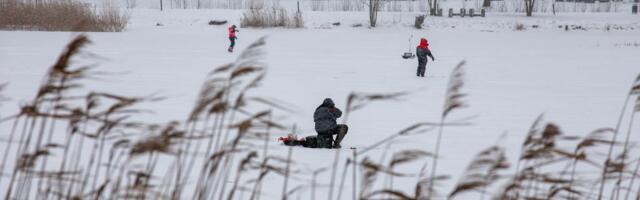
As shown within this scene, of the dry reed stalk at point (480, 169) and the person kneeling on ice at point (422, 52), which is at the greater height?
the dry reed stalk at point (480, 169)

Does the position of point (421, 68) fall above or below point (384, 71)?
above

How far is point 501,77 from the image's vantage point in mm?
18078

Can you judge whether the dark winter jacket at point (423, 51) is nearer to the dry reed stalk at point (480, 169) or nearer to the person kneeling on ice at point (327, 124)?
the person kneeling on ice at point (327, 124)

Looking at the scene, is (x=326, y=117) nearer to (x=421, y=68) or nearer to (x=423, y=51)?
(x=423, y=51)

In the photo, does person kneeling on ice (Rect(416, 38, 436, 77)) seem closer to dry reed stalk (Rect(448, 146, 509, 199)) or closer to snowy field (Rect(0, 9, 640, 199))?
snowy field (Rect(0, 9, 640, 199))

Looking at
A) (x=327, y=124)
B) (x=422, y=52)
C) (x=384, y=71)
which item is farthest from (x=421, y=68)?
(x=327, y=124)

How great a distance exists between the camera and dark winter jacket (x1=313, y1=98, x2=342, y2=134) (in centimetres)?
920

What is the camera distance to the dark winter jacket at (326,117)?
920 cm

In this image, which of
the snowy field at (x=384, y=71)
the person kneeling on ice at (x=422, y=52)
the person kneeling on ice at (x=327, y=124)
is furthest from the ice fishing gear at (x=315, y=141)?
the person kneeling on ice at (x=422, y=52)

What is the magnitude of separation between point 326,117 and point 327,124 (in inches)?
5.7

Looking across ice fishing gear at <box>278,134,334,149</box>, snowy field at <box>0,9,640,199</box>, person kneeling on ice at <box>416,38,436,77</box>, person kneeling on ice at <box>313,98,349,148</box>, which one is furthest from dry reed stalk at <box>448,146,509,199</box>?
person kneeling on ice at <box>416,38,436,77</box>

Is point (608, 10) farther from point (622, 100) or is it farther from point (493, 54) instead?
point (622, 100)

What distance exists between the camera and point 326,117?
930cm

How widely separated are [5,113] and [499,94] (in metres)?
9.14
